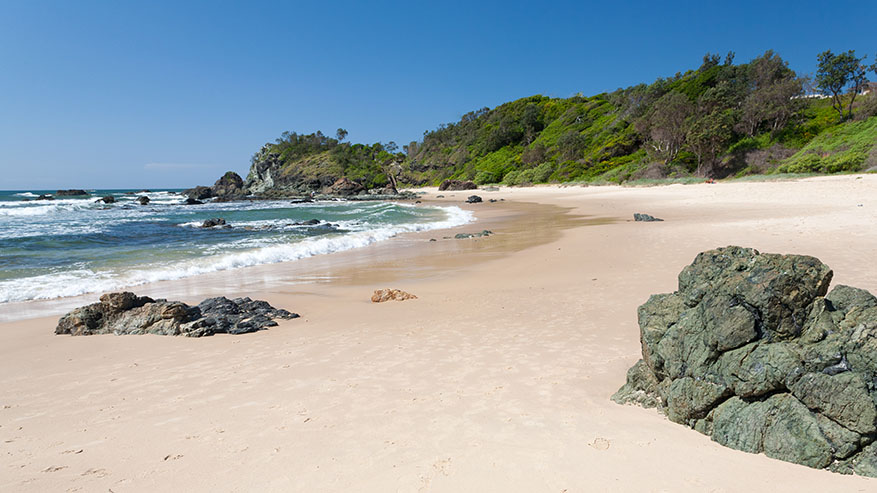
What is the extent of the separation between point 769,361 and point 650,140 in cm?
6030

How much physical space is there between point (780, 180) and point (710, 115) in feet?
56.7

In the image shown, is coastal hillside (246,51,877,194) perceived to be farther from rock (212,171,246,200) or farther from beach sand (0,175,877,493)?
beach sand (0,175,877,493)

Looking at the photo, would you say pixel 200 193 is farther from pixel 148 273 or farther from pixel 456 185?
pixel 148 273

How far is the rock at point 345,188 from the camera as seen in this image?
253 feet

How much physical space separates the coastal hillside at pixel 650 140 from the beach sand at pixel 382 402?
36299 millimetres

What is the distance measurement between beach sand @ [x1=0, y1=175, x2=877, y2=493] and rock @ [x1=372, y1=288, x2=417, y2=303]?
30cm

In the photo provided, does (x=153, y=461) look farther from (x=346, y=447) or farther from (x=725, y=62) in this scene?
(x=725, y=62)

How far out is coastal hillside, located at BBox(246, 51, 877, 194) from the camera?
40.5 meters

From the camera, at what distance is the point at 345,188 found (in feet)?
255

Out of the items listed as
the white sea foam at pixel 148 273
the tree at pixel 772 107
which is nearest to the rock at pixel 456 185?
the tree at pixel 772 107

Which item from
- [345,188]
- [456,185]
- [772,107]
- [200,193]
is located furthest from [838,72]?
[200,193]

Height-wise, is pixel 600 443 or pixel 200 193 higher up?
pixel 200 193

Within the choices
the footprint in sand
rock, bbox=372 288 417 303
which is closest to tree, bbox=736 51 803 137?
rock, bbox=372 288 417 303

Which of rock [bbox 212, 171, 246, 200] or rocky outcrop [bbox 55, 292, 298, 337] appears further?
rock [bbox 212, 171, 246, 200]
